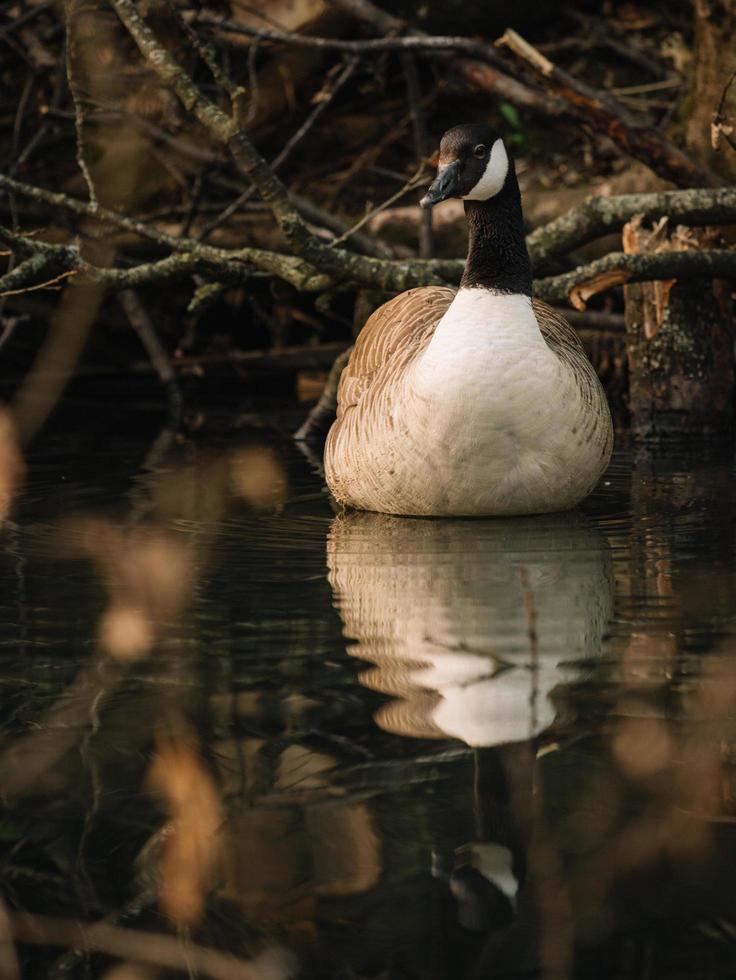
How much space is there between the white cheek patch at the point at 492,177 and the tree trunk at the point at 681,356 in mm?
2777

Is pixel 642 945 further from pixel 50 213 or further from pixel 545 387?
pixel 50 213

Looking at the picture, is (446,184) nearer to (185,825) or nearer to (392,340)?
(392,340)

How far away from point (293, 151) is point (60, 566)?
8.43 metres

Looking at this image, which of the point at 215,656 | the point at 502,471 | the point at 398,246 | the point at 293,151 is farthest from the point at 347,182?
the point at 215,656

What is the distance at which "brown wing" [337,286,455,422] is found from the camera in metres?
6.42

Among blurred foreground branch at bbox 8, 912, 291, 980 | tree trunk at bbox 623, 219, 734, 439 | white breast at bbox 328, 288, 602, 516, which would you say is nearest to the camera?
blurred foreground branch at bbox 8, 912, 291, 980

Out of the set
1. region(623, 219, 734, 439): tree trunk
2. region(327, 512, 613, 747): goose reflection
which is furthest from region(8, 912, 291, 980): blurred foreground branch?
region(623, 219, 734, 439): tree trunk

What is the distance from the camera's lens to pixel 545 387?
5.59 m

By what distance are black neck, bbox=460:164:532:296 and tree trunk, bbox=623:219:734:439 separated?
8.90 ft

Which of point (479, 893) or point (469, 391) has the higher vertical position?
point (469, 391)

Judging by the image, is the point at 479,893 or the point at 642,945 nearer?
the point at 642,945

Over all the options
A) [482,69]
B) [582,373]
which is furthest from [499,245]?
[482,69]

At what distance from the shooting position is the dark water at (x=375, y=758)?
244cm

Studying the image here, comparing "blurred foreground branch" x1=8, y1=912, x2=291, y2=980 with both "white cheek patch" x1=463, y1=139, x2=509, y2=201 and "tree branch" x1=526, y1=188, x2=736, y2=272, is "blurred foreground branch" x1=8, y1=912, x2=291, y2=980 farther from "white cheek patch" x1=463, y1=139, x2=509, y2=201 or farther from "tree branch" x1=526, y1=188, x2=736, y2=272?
"tree branch" x1=526, y1=188, x2=736, y2=272
